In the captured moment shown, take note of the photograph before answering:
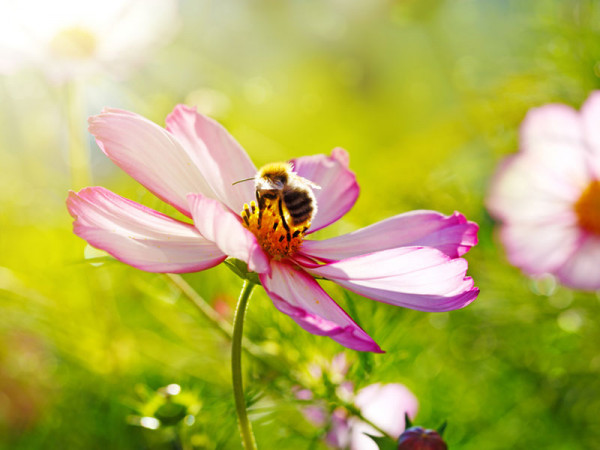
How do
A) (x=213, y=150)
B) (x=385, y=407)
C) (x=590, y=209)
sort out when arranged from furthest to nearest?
(x=590, y=209), (x=385, y=407), (x=213, y=150)

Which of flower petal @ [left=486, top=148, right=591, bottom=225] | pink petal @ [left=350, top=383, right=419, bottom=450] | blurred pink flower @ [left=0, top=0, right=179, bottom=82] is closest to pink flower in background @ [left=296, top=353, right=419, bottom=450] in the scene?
pink petal @ [left=350, top=383, right=419, bottom=450]

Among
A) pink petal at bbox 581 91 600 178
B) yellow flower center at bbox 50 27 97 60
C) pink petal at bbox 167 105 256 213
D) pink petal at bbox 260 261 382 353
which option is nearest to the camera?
pink petal at bbox 260 261 382 353

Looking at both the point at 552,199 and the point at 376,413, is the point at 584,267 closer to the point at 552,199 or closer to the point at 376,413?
the point at 552,199

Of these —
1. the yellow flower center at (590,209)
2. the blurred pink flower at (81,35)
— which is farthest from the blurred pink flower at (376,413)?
the blurred pink flower at (81,35)

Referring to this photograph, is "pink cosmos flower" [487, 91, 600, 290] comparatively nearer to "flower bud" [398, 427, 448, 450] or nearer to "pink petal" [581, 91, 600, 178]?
"pink petal" [581, 91, 600, 178]

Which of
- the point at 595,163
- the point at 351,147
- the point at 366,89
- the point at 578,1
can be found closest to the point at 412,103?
the point at 366,89

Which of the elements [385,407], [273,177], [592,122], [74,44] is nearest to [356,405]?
[385,407]

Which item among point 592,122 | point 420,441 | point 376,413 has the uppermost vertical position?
point 592,122
